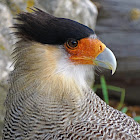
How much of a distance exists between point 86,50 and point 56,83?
1.03 ft

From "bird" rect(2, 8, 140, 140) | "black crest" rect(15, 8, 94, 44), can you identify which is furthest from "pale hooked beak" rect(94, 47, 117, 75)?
"black crest" rect(15, 8, 94, 44)

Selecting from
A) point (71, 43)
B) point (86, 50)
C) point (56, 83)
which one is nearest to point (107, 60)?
point (86, 50)

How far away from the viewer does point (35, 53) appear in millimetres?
1957

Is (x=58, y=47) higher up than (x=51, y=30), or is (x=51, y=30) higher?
(x=51, y=30)

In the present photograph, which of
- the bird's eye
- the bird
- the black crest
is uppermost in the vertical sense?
the black crest

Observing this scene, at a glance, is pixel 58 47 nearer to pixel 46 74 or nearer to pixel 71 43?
pixel 71 43

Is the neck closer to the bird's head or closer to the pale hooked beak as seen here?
the bird's head

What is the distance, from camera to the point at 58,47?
6.37ft

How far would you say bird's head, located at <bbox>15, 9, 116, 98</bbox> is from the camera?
191 centimetres

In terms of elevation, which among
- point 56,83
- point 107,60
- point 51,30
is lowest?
point 56,83

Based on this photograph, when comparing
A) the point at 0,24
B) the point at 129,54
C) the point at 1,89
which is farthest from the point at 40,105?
the point at 129,54

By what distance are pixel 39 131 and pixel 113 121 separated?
0.59 meters

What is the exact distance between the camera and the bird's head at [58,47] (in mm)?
1907

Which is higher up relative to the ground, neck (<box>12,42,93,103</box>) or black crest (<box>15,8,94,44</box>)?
black crest (<box>15,8,94,44</box>)
